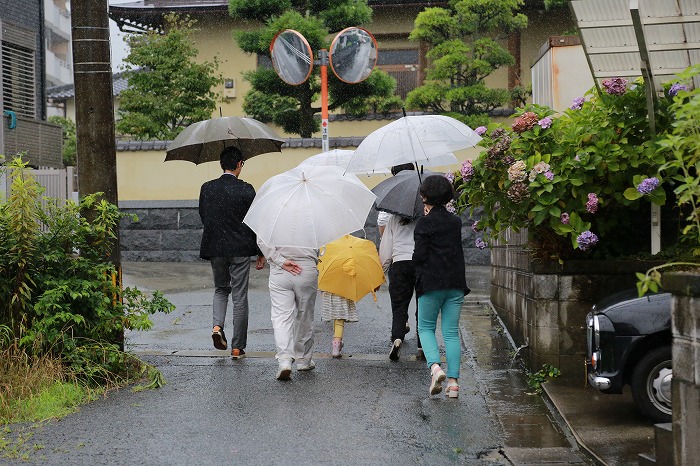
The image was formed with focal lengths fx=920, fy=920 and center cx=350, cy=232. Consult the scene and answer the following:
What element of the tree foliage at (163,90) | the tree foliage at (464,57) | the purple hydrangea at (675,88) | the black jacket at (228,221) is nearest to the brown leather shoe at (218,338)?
the black jacket at (228,221)

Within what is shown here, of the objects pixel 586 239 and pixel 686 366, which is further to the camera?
pixel 586 239

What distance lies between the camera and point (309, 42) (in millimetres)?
19688

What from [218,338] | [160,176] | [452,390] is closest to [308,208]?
[218,338]

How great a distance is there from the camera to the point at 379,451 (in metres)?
5.51

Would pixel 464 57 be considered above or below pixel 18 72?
above

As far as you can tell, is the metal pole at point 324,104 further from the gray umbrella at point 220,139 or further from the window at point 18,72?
the window at point 18,72

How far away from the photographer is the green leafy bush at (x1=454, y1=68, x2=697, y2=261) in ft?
22.4

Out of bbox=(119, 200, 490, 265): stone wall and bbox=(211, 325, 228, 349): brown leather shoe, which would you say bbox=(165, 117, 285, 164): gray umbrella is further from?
bbox=(119, 200, 490, 265): stone wall

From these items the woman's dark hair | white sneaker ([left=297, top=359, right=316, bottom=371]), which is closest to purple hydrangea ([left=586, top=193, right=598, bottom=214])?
the woman's dark hair

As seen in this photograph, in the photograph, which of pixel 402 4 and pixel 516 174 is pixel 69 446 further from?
pixel 402 4

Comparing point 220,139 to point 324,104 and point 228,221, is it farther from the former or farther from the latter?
point 324,104

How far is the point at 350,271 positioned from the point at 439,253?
78.7 inches

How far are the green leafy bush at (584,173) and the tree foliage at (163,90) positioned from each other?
636 inches

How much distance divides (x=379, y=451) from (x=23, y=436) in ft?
7.42
